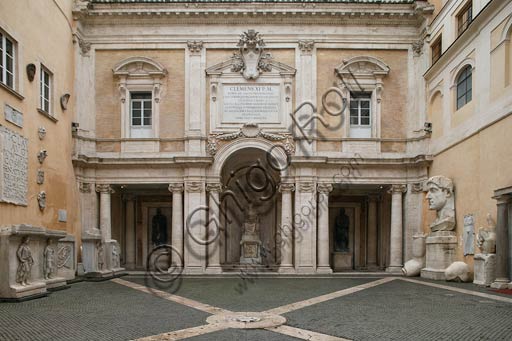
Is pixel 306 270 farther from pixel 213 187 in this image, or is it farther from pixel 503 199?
pixel 503 199

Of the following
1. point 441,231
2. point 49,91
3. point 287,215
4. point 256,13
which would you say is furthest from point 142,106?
point 441,231

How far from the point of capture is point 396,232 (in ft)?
63.6

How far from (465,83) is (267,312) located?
11550 mm

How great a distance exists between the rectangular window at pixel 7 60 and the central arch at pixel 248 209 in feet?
31.0

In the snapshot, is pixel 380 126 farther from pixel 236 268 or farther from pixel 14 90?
pixel 14 90

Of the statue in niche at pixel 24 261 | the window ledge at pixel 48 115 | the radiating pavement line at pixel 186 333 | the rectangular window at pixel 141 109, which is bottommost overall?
the radiating pavement line at pixel 186 333

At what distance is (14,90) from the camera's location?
14.1 meters

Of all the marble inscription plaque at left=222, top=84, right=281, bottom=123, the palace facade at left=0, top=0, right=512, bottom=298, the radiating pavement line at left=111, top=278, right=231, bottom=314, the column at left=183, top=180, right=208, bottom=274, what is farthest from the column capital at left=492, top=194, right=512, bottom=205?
the column at left=183, top=180, right=208, bottom=274

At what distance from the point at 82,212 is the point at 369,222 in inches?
512

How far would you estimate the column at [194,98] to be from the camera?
19391mm

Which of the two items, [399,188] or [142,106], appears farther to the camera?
[142,106]

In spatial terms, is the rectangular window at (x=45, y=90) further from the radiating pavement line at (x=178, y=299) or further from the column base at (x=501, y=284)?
the column base at (x=501, y=284)

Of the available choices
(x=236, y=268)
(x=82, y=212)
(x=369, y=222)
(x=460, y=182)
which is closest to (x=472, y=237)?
(x=460, y=182)

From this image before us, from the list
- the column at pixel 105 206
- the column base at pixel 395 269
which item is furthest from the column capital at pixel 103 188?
the column base at pixel 395 269
